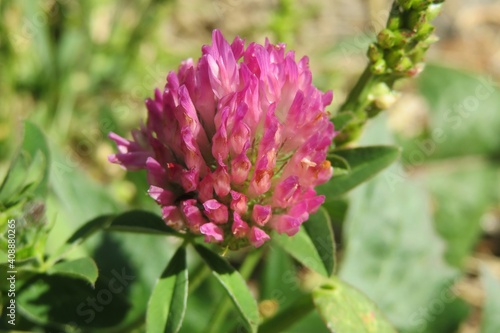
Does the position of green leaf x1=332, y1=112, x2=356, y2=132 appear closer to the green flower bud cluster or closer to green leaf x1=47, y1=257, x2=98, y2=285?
the green flower bud cluster

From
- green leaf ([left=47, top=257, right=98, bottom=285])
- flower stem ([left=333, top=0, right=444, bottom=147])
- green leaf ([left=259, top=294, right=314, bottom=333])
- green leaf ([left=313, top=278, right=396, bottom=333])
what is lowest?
green leaf ([left=259, top=294, right=314, bottom=333])

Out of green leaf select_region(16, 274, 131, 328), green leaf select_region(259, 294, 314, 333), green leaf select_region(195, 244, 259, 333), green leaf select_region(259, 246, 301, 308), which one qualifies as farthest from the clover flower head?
green leaf select_region(259, 246, 301, 308)

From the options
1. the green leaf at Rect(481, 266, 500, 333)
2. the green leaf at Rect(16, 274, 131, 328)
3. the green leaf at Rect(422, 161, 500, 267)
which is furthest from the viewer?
the green leaf at Rect(422, 161, 500, 267)

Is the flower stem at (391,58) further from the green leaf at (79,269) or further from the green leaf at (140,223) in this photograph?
the green leaf at (79,269)

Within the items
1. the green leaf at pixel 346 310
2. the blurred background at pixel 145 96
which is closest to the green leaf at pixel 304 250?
the green leaf at pixel 346 310

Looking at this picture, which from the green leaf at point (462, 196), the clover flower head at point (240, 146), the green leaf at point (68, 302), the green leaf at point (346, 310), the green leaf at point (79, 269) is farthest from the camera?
the green leaf at point (462, 196)

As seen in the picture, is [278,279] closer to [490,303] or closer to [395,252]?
[395,252]

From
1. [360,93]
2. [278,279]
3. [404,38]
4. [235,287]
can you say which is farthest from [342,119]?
[278,279]
